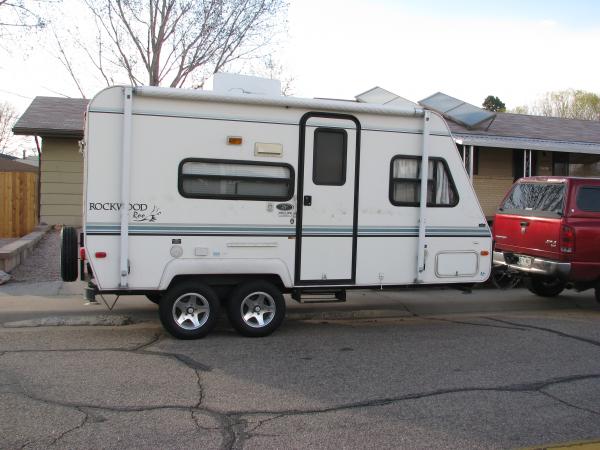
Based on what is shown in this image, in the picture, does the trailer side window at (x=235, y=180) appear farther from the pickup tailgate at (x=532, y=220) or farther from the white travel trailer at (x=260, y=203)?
the pickup tailgate at (x=532, y=220)

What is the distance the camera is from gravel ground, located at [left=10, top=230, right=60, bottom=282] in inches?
401

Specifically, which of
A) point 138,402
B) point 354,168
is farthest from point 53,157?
point 138,402

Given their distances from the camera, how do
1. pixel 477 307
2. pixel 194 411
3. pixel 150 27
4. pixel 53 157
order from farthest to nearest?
pixel 150 27 → pixel 53 157 → pixel 477 307 → pixel 194 411

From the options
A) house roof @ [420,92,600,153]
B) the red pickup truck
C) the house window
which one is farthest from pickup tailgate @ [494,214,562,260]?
the house window

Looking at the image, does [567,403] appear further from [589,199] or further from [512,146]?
[512,146]

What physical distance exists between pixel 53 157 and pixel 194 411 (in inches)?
512

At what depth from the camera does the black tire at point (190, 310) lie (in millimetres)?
6656

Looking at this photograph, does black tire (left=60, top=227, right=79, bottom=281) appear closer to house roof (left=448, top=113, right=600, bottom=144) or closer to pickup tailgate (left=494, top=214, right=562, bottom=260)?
pickup tailgate (left=494, top=214, right=562, bottom=260)

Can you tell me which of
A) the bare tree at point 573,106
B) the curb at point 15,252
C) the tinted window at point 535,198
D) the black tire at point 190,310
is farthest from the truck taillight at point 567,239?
the bare tree at point 573,106

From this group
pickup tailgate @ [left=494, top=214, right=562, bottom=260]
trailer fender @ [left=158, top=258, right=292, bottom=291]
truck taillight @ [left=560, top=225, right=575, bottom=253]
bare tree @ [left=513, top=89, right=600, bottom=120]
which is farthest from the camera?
bare tree @ [left=513, top=89, right=600, bottom=120]

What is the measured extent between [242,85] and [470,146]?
8.89 m

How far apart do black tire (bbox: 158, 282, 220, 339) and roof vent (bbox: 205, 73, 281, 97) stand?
95.5 inches

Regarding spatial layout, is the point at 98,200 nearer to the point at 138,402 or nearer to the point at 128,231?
the point at 128,231

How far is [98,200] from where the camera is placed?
636cm
